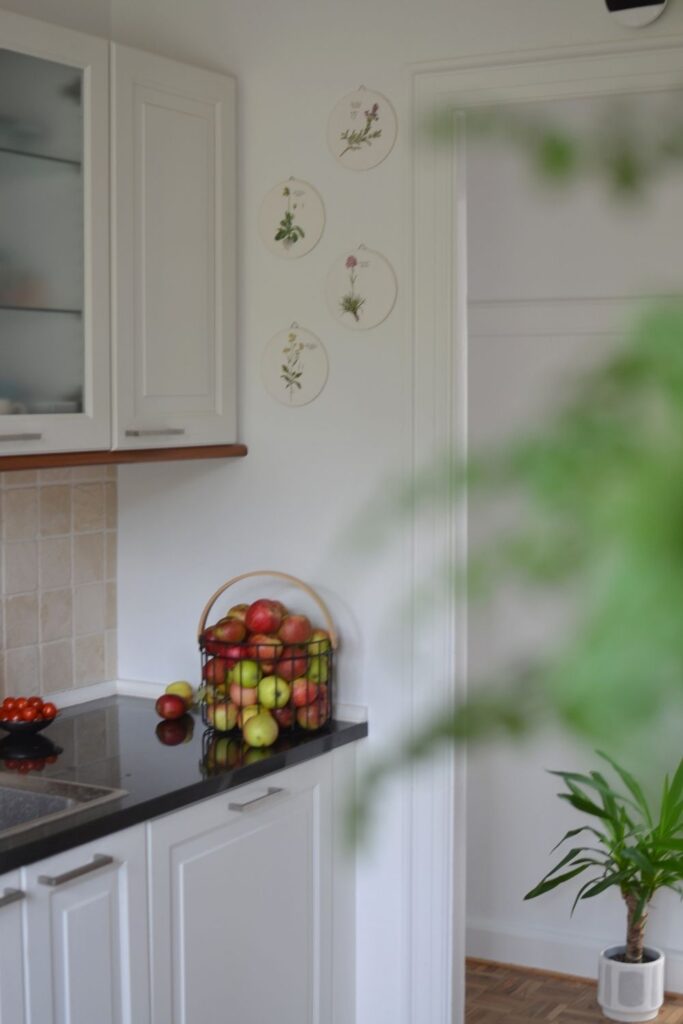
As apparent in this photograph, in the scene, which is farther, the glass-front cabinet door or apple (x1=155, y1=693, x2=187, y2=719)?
apple (x1=155, y1=693, x2=187, y2=719)

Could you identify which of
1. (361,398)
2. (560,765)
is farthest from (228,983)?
(560,765)

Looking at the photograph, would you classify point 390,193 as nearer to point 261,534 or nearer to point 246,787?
point 261,534

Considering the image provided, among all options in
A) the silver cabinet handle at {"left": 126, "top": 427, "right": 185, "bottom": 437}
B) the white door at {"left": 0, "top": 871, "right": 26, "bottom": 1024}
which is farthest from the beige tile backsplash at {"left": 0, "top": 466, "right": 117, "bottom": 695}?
the white door at {"left": 0, "top": 871, "right": 26, "bottom": 1024}

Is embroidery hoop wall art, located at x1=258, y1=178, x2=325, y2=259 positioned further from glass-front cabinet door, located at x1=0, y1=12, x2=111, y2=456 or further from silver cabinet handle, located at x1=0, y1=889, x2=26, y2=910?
silver cabinet handle, located at x1=0, y1=889, x2=26, y2=910

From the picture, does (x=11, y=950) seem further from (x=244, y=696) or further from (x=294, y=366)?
(x=294, y=366)

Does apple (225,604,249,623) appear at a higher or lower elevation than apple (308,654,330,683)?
higher

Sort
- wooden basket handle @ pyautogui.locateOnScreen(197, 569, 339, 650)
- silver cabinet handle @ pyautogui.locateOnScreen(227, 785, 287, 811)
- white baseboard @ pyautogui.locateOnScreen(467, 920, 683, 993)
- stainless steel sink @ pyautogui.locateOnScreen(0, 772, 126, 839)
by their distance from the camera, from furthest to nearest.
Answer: white baseboard @ pyautogui.locateOnScreen(467, 920, 683, 993) → wooden basket handle @ pyautogui.locateOnScreen(197, 569, 339, 650) → silver cabinet handle @ pyautogui.locateOnScreen(227, 785, 287, 811) → stainless steel sink @ pyautogui.locateOnScreen(0, 772, 126, 839)

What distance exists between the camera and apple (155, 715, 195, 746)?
2.59 m

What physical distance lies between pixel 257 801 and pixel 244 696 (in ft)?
0.73

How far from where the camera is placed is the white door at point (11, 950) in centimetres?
193

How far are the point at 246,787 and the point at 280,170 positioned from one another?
1.24 m

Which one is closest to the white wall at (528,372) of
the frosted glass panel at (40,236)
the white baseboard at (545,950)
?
the white baseboard at (545,950)

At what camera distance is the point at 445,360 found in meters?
2.63

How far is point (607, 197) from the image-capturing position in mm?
262
